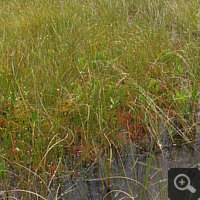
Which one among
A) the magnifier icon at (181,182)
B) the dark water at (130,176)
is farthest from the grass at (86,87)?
the magnifier icon at (181,182)

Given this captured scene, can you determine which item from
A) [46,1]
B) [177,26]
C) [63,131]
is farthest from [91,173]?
[46,1]

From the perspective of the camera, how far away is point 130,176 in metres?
2.58

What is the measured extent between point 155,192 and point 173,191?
0.62 m

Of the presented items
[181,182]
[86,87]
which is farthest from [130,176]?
[86,87]

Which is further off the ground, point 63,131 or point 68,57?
point 68,57

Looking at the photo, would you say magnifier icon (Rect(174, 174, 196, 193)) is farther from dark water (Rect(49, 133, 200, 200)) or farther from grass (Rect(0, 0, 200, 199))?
grass (Rect(0, 0, 200, 199))

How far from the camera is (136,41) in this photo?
4.49 meters

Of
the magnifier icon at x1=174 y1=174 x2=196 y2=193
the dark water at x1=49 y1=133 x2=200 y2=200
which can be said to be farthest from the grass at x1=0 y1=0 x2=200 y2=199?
the magnifier icon at x1=174 y1=174 x2=196 y2=193

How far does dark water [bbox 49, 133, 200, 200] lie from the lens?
2383 millimetres

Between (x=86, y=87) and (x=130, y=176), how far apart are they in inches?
41.2

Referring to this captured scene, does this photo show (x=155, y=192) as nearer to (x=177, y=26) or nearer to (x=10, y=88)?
(x=10, y=88)

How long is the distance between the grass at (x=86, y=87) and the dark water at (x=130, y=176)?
0.08 metres

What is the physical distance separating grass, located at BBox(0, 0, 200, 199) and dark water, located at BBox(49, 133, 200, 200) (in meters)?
0.08

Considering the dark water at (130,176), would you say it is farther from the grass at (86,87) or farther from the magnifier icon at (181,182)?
the magnifier icon at (181,182)
